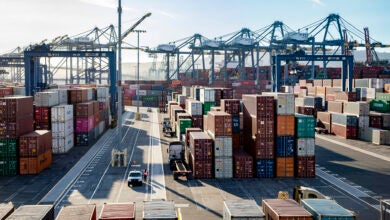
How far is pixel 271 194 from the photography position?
119 ft

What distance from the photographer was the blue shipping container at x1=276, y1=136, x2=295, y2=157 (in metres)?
43.5

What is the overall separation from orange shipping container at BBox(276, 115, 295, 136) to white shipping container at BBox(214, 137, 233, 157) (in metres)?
5.54

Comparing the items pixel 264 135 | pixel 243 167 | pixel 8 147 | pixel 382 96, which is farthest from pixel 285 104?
pixel 382 96

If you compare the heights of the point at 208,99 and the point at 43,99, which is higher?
the point at 43,99

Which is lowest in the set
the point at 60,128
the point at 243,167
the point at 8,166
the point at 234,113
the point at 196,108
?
the point at 8,166

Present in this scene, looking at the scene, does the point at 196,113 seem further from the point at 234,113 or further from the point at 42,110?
the point at 42,110

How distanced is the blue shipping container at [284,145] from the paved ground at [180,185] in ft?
9.24

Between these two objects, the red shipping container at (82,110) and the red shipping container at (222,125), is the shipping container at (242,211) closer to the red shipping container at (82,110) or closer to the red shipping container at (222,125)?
the red shipping container at (222,125)

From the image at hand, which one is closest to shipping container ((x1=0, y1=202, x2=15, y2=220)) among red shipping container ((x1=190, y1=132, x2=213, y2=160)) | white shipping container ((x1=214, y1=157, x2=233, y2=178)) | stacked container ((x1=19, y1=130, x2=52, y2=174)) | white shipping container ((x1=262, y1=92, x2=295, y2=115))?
stacked container ((x1=19, y1=130, x2=52, y2=174))

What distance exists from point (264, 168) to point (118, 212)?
24578 millimetres

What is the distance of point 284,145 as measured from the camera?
1718 inches

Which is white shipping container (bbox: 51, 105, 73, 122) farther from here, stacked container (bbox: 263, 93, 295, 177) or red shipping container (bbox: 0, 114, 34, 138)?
stacked container (bbox: 263, 93, 295, 177)

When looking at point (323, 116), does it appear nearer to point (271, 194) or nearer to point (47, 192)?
point (271, 194)

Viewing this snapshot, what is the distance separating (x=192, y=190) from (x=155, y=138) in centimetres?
3502
